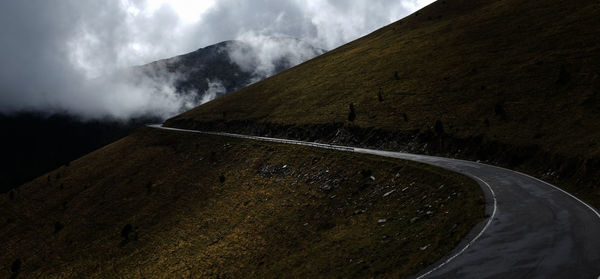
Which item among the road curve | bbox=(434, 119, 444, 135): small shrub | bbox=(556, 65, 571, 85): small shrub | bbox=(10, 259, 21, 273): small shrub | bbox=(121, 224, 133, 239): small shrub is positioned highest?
bbox=(556, 65, 571, 85): small shrub

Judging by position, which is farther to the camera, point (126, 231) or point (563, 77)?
point (126, 231)

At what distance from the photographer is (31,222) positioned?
63062 mm

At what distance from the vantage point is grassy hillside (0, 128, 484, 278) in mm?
23578

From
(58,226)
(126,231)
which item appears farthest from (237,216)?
(58,226)

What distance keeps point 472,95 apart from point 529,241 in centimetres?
3875

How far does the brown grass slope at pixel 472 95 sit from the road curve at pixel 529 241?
13.6ft

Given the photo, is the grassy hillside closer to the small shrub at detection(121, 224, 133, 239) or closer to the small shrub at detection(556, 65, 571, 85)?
the small shrub at detection(121, 224, 133, 239)

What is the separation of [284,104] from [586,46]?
55479 mm

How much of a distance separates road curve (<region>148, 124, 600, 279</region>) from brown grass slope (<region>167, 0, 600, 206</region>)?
413 centimetres

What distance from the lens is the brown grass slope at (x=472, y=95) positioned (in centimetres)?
3441

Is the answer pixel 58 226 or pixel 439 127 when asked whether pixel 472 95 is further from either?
pixel 58 226

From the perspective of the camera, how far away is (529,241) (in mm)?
16234

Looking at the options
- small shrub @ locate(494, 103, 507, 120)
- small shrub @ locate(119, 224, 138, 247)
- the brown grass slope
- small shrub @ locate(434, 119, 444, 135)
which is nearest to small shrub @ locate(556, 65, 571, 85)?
the brown grass slope

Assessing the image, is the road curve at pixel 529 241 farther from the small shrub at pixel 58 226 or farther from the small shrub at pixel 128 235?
the small shrub at pixel 58 226
